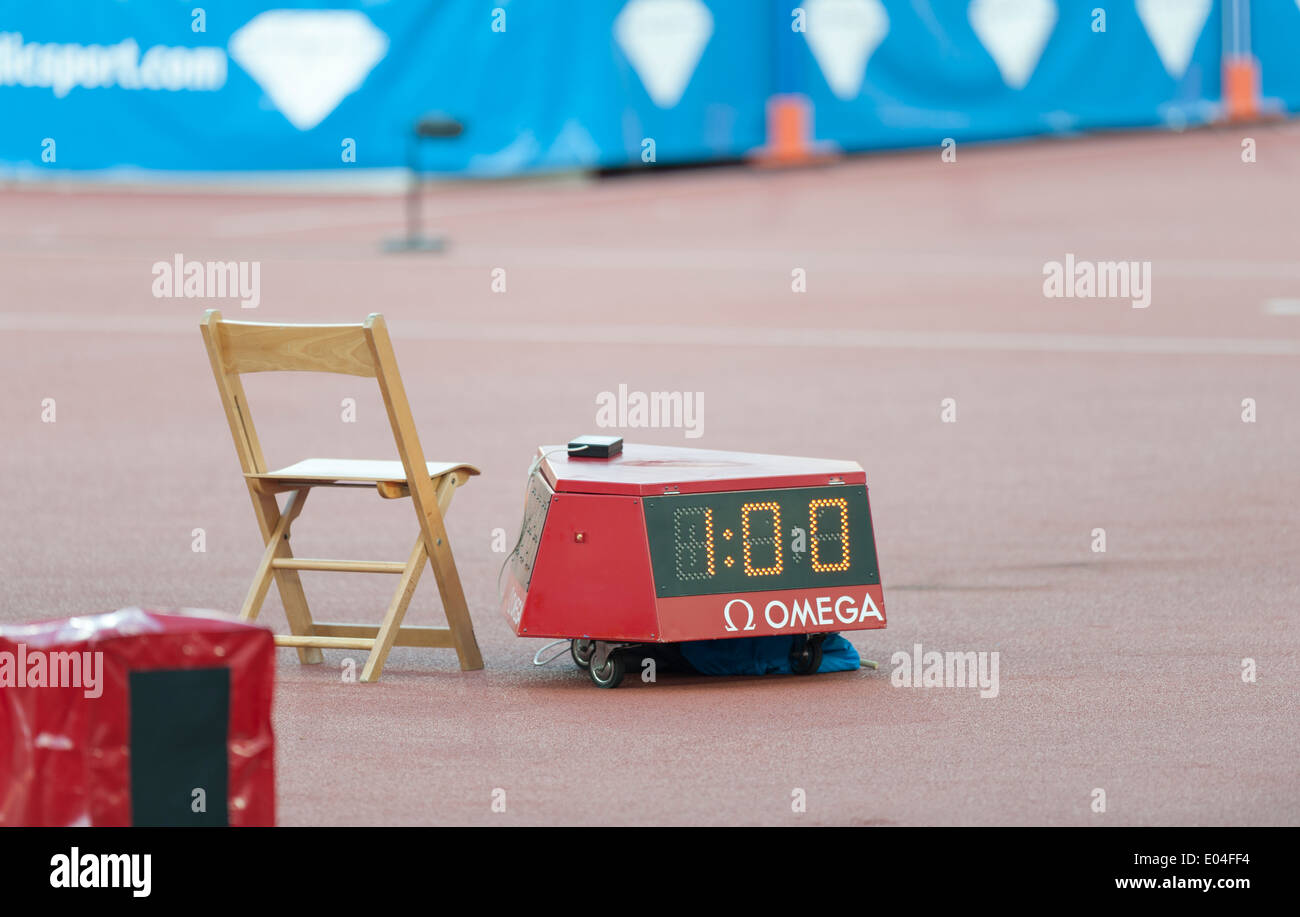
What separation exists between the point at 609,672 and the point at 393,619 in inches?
30.1

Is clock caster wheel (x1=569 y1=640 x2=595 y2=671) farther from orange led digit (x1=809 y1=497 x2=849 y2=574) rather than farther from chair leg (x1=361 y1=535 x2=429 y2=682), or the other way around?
orange led digit (x1=809 y1=497 x2=849 y2=574)

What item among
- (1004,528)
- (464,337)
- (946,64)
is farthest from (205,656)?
(946,64)

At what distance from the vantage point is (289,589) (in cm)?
680

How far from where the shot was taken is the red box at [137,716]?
13.3 feet

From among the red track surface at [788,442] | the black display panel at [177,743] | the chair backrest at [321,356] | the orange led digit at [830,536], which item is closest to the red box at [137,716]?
the black display panel at [177,743]

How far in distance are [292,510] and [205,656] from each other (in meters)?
2.58

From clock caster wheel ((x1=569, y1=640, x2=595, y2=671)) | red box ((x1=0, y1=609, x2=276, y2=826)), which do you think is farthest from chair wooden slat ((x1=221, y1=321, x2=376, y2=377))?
red box ((x1=0, y1=609, x2=276, y2=826))

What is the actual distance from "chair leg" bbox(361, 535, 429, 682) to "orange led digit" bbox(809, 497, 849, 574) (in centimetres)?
134

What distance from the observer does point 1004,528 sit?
30.0 ft

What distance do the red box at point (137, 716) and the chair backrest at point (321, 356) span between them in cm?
204

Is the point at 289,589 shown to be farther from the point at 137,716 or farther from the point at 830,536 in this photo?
the point at 137,716

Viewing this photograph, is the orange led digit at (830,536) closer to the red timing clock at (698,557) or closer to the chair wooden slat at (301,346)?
the red timing clock at (698,557)

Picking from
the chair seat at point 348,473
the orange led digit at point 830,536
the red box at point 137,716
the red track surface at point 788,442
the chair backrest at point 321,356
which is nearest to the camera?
the red box at point 137,716
